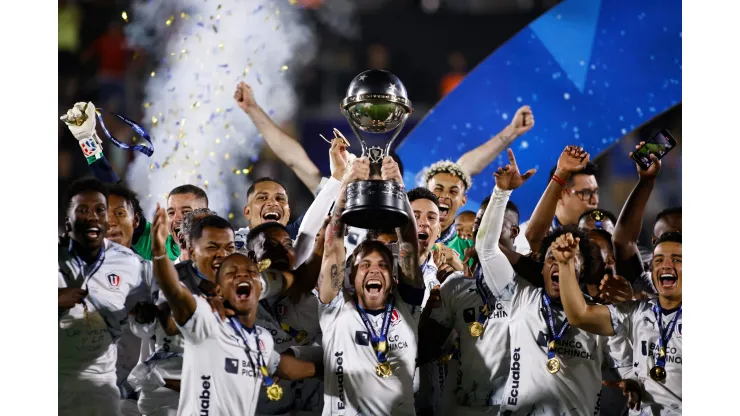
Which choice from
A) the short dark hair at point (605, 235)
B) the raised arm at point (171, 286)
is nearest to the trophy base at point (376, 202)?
the raised arm at point (171, 286)

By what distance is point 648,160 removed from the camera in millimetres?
5145

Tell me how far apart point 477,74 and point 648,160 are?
Answer: 1.05 meters

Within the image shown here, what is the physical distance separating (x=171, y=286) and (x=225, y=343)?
0.39m

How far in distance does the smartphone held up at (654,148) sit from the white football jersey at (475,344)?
110 cm

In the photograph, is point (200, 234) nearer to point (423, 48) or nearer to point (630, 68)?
point (423, 48)

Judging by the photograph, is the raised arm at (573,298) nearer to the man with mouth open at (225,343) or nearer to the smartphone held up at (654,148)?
the smartphone held up at (654,148)

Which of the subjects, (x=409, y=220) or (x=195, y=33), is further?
(x=195, y=33)

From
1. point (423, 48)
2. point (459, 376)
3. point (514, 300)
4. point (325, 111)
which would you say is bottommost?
point (459, 376)

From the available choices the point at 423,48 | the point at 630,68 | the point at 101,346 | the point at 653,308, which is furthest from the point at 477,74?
the point at 101,346

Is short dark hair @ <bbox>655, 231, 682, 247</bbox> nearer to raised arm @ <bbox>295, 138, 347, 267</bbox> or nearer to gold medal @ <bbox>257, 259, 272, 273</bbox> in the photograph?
raised arm @ <bbox>295, 138, 347, 267</bbox>

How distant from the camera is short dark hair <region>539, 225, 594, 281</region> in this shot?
196 inches

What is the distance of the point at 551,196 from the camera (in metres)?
5.08

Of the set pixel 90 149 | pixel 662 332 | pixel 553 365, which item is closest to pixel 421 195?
pixel 553 365

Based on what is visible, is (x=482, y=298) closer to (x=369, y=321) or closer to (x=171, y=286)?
(x=369, y=321)
